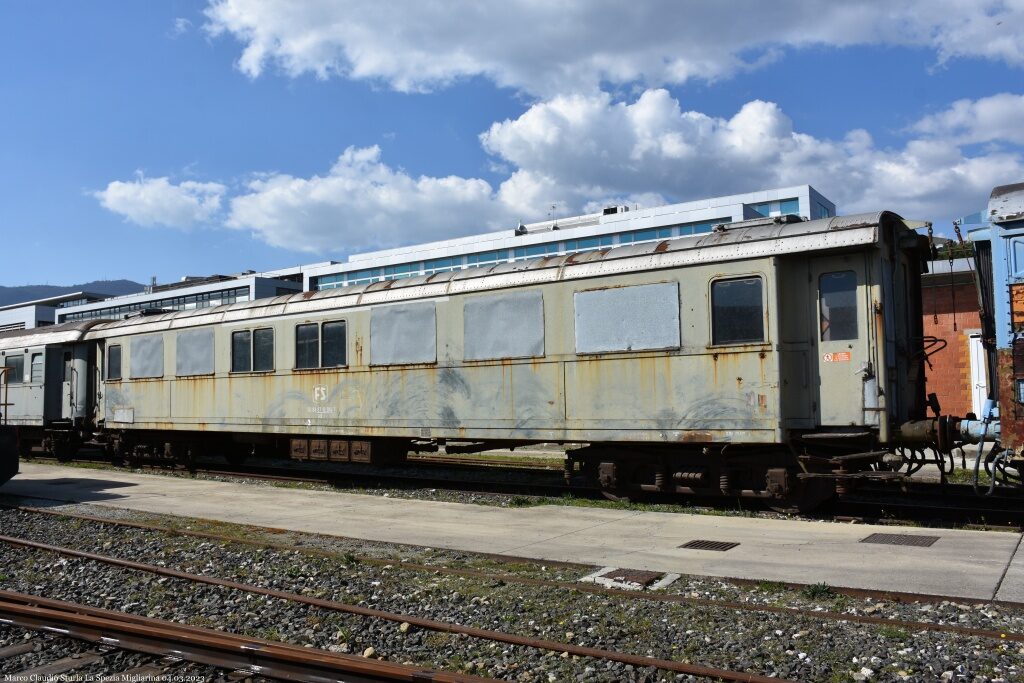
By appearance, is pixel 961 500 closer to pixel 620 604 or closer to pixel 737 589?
pixel 737 589

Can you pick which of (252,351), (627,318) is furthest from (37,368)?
(627,318)

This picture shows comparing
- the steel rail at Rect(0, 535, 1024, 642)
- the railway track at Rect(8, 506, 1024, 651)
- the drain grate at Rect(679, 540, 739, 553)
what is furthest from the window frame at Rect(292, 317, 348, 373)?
the drain grate at Rect(679, 540, 739, 553)

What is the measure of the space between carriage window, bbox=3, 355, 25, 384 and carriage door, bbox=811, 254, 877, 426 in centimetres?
1994

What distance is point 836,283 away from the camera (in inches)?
376

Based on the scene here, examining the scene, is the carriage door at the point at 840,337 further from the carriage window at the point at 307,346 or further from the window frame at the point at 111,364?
the window frame at the point at 111,364

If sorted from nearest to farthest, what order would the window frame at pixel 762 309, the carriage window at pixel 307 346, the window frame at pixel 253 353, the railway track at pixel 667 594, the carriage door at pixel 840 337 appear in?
the railway track at pixel 667 594, the carriage door at pixel 840 337, the window frame at pixel 762 309, the carriage window at pixel 307 346, the window frame at pixel 253 353

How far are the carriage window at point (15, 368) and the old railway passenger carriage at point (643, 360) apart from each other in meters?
9.63

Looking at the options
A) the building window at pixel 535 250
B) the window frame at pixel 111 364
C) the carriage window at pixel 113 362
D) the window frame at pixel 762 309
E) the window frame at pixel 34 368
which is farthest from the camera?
the building window at pixel 535 250

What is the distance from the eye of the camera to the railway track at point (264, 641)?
473cm

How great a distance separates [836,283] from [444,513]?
586 centimetres

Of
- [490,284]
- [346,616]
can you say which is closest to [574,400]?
[490,284]

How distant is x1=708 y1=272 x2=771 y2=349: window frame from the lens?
9.57 meters

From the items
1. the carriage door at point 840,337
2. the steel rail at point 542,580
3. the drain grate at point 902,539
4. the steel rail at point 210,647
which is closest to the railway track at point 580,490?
the drain grate at point 902,539

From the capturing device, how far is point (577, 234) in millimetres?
60625
